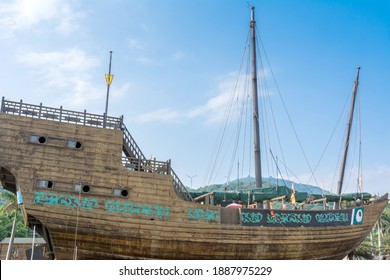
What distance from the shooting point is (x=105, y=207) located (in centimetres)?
1218

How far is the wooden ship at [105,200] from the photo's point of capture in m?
11.8

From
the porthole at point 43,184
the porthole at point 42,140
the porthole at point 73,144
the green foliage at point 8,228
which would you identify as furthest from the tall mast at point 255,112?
the green foliage at point 8,228

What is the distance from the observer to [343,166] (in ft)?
77.7

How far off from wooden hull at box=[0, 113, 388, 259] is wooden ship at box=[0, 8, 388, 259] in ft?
0.10

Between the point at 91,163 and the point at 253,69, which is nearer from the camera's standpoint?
the point at 91,163

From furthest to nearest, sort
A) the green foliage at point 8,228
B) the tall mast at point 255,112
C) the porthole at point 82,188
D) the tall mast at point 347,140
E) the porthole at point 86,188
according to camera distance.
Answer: the green foliage at point 8,228
the tall mast at point 347,140
the tall mast at point 255,112
the porthole at point 86,188
the porthole at point 82,188

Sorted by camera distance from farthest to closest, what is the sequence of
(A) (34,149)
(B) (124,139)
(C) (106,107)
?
(C) (106,107)
(B) (124,139)
(A) (34,149)

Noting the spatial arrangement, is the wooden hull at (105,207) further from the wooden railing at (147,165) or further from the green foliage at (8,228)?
the green foliage at (8,228)

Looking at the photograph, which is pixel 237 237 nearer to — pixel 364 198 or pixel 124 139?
pixel 124 139

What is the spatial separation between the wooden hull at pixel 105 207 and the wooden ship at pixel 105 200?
3cm

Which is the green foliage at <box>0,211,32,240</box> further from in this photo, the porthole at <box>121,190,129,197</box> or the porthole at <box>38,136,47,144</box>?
the porthole at <box>121,190,129,197</box>

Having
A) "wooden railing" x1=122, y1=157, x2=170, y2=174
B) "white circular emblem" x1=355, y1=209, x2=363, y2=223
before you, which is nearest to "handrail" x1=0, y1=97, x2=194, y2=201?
"wooden railing" x1=122, y1=157, x2=170, y2=174
